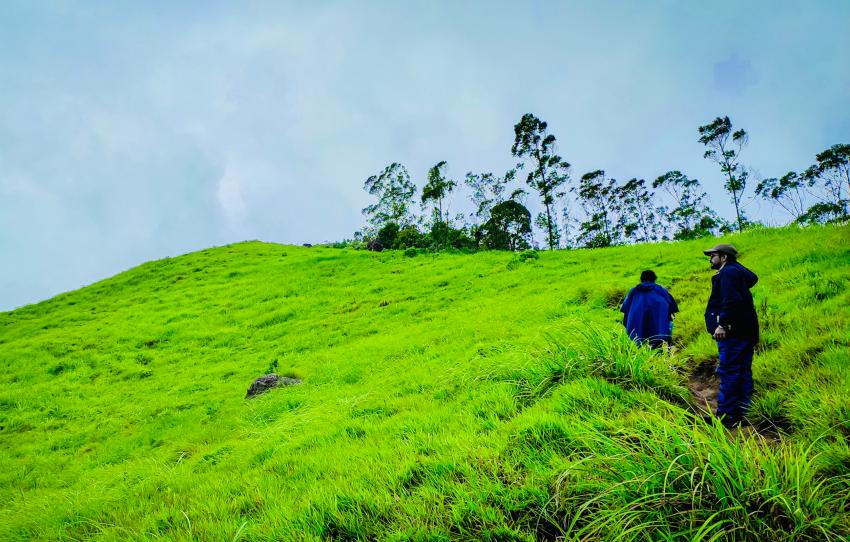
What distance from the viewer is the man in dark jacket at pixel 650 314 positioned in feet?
24.1

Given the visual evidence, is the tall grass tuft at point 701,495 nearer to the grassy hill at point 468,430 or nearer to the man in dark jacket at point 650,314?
the grassy hill at point 468,430

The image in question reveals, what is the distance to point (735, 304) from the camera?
16.5ft

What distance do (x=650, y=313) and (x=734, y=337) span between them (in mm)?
2448

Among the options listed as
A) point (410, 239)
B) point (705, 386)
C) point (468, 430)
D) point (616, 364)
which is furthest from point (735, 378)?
point (410, 239)

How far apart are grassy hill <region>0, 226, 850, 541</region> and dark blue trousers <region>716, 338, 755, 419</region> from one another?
225 mm

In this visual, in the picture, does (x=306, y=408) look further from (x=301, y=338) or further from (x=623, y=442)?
(x=301, y=338)

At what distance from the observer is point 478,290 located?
19156mm

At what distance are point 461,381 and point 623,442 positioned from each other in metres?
3.49

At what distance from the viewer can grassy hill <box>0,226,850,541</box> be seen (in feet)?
9.18

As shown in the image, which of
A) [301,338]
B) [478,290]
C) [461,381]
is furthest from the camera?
[478,290]

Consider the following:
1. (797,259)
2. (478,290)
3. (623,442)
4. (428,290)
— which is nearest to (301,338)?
(428,290)

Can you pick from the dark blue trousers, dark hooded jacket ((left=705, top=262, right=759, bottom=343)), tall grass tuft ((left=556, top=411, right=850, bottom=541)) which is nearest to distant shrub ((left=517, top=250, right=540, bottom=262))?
dark hooded jacket ((left=705, top=262, right=759, bottom=343))

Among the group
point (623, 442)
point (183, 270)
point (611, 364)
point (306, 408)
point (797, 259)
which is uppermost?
point (183, 270)

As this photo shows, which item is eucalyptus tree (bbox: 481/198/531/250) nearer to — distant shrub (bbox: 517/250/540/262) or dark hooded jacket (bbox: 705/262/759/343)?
distant shrub (bbox: 517/250/540/262)
